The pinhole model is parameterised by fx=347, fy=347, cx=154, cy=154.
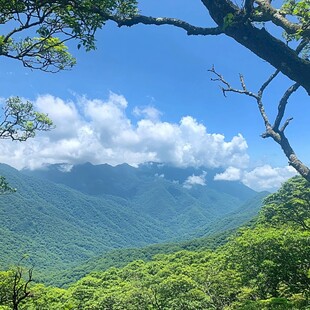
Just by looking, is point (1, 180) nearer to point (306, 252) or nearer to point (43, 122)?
point (43, 122)

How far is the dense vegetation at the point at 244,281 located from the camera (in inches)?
1045

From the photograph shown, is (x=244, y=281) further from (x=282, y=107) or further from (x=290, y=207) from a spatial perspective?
(x=282, y=107)

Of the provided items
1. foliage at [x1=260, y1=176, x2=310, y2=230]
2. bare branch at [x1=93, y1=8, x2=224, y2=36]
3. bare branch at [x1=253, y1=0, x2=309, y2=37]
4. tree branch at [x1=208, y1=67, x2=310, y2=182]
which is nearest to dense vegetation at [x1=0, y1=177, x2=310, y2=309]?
foliage at [x1=260, y1=176, x2=310, y2=230]

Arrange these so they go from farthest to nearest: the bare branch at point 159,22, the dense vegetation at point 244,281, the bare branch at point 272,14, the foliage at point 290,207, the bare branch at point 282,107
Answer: the foliage at point 290,207, the dense vegetation at point 244,281, the bare branch at point 282,107, the bare branch at point 159,22, the bare branch at point 272,14

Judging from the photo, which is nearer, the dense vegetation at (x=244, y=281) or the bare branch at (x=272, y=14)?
the bare branch at (x=272, y=14)

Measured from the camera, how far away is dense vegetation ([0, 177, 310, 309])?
1045 inches

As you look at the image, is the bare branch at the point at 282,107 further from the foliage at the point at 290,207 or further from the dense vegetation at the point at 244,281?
the foliage at the point at 290,207

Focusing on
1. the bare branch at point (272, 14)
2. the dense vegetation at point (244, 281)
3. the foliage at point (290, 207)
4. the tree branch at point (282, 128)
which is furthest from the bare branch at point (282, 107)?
the foliage at point (290, 207)

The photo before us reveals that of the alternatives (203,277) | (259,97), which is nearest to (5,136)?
(259,97)

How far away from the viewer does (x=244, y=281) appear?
3164 centimetres

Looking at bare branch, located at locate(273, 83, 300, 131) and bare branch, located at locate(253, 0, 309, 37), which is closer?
bare branch, located at locate(253, 0, 309, 37)

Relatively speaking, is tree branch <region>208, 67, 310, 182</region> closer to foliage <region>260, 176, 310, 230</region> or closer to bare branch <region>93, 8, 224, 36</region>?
bare branch <region>93, 8, 224, 36</region>

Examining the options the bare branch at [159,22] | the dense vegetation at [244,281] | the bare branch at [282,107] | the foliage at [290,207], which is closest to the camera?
the bare branch at [159,22]

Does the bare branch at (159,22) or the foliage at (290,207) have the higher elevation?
the bare branch at (159,22)
